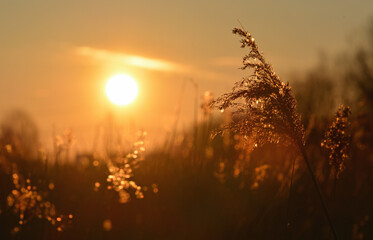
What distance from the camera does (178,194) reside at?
4.17 meters

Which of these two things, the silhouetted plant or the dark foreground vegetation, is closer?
the silhouetted plant

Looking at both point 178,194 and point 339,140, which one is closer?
point 339,140

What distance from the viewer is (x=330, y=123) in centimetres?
261

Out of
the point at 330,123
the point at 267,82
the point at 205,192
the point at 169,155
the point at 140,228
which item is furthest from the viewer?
the point at 169,155

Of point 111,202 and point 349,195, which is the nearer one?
point 111,202

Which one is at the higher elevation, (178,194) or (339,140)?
(339,140)

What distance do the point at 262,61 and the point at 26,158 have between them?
3.27 metres

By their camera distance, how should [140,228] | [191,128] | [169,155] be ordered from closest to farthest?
[140,228], [169,155], [191,128]

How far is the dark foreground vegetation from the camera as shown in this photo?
364cm

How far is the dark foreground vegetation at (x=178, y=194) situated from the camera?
3.64 m

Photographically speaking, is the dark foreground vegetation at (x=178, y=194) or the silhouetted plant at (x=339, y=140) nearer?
the silhouetted plant at (x=339, y=140)

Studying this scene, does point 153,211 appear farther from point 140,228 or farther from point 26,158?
Result: point 26,158

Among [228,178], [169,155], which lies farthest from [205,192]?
[169,155]

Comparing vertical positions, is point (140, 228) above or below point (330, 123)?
below
